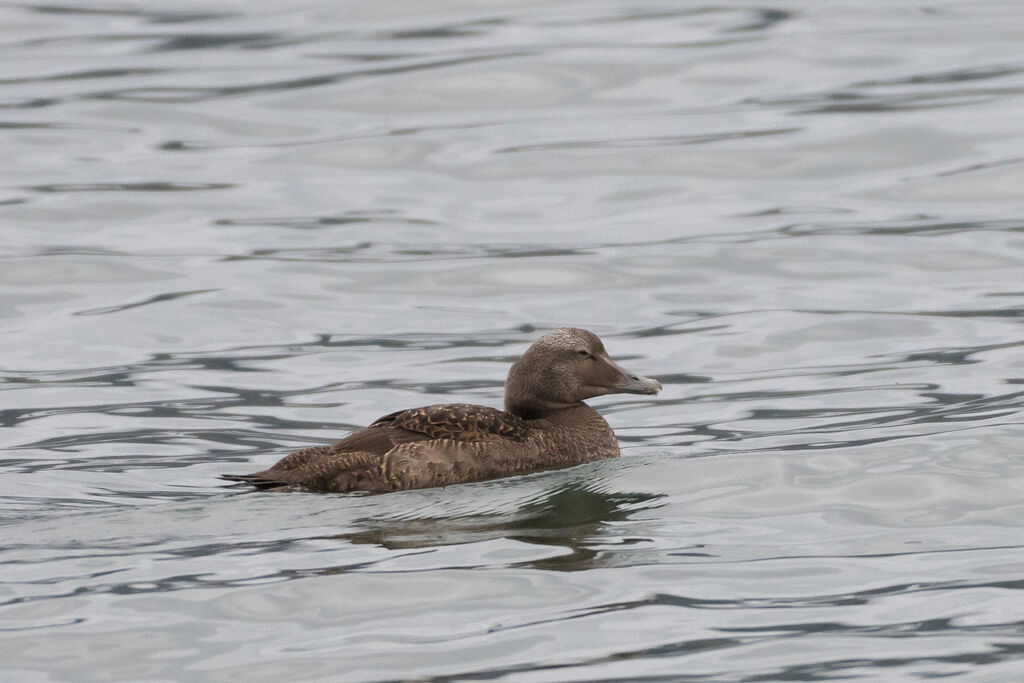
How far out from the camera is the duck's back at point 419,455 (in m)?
9.21

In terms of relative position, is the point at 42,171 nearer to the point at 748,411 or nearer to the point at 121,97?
the point at 121,97

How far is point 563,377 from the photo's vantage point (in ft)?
33.4

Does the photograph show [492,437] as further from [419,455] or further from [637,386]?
[637,386]

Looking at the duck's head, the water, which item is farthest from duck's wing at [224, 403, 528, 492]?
the duck's head

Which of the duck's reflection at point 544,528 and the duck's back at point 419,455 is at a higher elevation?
the duck's back at point 419,455

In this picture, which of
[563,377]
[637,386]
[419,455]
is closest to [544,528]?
[419,455]

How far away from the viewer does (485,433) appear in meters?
9.59

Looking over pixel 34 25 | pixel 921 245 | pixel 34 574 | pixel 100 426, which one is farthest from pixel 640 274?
pixel 34 25

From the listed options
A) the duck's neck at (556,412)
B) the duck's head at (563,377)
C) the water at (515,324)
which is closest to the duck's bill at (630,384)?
the duck's head at (563,377)

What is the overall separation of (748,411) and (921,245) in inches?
212

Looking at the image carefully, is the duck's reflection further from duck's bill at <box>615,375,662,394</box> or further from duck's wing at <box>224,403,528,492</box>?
duck's bill at <box>615,375,662,394</box>

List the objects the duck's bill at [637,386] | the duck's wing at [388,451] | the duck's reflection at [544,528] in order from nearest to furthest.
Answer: the duck's reflection at [544,528] → the duck's wing at [388,451] → the duck's bill at [637,386]

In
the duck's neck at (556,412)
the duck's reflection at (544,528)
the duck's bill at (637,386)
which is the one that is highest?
the duck's bill at (637,386)

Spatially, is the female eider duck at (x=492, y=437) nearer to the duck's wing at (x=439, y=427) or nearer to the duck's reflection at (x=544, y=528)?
the duck's wing at (x=439, y=427)
